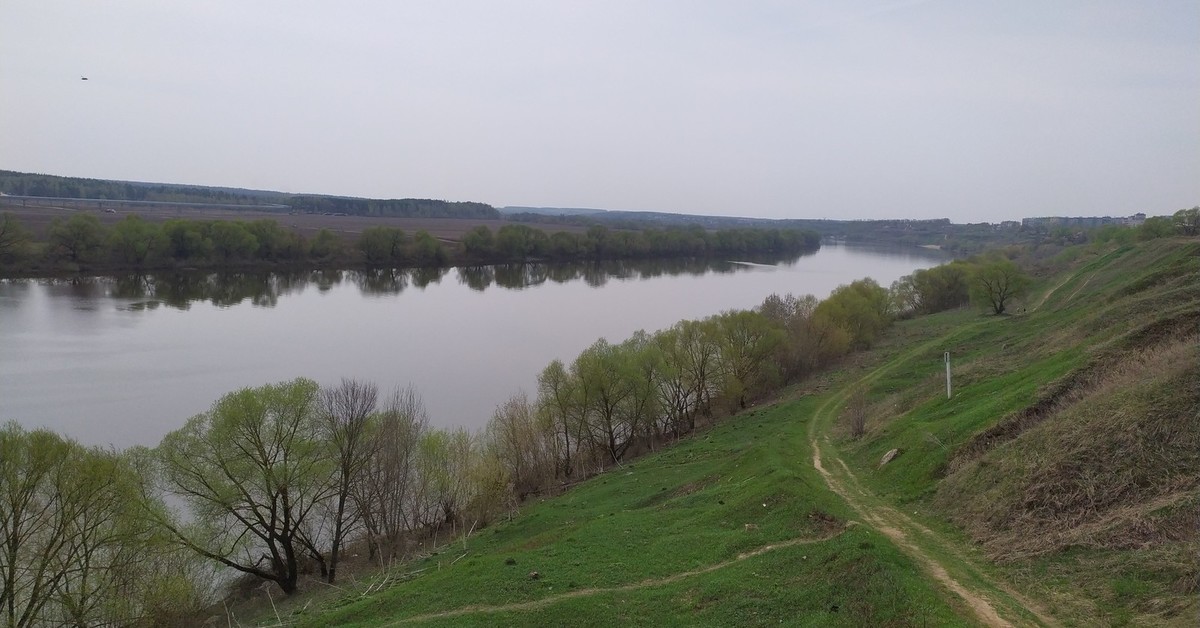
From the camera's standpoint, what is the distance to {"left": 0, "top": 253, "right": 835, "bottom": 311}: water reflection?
65.1m

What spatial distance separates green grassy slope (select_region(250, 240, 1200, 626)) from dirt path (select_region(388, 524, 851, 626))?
0.20ft

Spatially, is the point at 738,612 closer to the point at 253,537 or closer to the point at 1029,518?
the point at 1029,518

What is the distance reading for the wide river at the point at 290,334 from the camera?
3400cm

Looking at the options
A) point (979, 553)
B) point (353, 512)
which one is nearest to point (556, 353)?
point (353, 512)

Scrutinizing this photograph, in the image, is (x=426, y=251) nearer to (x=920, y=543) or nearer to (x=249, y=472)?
(x=249, y=472)

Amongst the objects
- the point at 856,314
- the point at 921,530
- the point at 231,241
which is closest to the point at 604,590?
the point at 921,530

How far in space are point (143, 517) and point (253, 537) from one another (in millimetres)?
4986

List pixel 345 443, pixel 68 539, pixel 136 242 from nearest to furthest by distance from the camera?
pixel 68 539 < pixel 345 443 < pixel 136 242

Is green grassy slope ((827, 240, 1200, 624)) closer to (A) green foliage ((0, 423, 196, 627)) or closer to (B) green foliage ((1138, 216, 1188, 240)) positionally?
(A) green foliage ((0, 423, 196, 627))

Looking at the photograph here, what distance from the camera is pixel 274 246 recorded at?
90750mm

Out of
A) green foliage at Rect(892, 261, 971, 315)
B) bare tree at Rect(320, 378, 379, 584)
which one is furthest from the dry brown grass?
green foliage at Rect(892, 261, 971, 315)

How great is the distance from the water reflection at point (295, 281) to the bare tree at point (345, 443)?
46.6 meters

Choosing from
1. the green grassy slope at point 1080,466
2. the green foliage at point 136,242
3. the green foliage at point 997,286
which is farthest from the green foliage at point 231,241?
the green grassy slope at point 1080,466

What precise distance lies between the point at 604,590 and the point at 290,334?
46695mm
